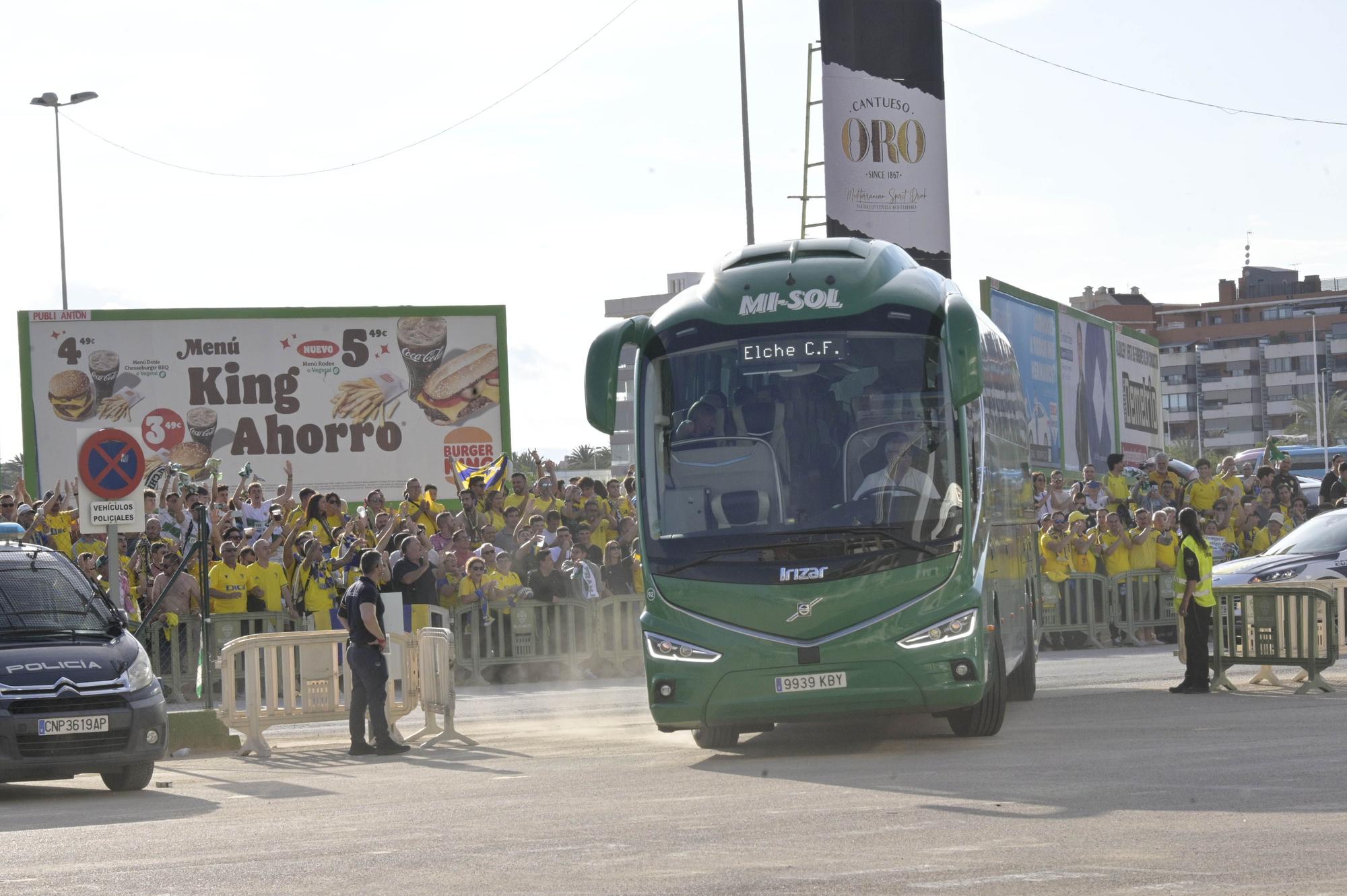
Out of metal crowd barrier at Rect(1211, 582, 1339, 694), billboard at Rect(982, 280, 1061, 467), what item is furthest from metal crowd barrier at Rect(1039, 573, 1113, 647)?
billboard at Rect(982, 280, 1061, 467)

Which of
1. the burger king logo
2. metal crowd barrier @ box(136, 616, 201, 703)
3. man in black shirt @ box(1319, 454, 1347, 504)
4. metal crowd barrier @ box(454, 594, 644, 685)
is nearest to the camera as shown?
metal crowd barrier @ box(136, 616, 201, 703)

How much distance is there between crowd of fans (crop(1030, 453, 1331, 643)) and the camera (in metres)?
26.9

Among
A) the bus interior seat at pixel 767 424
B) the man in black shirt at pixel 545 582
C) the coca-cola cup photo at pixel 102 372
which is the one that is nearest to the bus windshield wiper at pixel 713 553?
the bus interior seat at pixel 767 424

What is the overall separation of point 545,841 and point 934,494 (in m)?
4.94

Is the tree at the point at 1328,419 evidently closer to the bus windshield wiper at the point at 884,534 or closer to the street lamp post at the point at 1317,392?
the street lamp post at the point at 1317,392

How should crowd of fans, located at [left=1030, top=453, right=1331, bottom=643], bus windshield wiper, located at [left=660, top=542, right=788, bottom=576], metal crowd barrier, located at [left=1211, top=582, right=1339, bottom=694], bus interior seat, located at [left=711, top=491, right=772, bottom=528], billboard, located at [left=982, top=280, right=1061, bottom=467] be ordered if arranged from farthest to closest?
billboard, located at [left=982, top=280, right=1061, bottom=467] < crowd of fans, located at [left=1030, top=453, right=1331, bottom=643] < metal crowd barrier, located at [left=1211, top=582, right=1339, bottom=694] < bus interior seat, located at [left=711, top=491, right=772, bottom=528] < bus windshield wiper, located at [left=660, top=542, right=788, bottom=576]

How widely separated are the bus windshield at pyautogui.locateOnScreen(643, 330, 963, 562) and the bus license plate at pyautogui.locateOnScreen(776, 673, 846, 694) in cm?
90

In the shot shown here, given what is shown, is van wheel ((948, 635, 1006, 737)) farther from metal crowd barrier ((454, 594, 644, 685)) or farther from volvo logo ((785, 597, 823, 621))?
metal crowd barrier ((454, 594, 644, 685))

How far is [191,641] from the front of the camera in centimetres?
2217

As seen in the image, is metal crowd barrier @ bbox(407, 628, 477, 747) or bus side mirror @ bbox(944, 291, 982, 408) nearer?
bus side mirror @ bbox(944, 291, 982, 408)

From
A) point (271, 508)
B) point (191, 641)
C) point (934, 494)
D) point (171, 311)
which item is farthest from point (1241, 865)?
point (171, 311)

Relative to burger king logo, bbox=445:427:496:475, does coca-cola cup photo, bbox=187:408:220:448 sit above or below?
above

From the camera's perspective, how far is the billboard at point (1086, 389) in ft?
141

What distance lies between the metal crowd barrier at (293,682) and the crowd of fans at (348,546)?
231 centimetres
